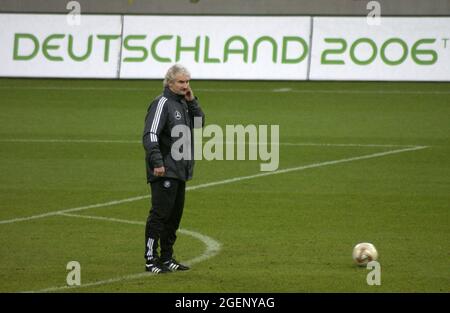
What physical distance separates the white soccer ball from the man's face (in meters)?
2.41

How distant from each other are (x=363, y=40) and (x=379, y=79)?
1.16 metres

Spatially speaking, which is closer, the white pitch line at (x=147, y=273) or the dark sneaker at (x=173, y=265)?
the white pitch line at (x=147, y=273)

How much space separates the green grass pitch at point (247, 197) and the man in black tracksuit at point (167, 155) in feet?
1.32

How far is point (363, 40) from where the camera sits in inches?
1177

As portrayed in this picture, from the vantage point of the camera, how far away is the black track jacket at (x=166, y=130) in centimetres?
1087

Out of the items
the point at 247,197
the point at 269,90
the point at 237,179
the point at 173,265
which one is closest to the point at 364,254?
the point at 173,265

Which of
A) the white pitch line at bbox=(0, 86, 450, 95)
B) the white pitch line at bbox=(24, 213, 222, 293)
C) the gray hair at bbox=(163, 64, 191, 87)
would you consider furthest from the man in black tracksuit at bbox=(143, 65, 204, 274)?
the white pitch line at bbox=(0, 86, 450, 95)

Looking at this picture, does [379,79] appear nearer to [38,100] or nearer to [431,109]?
[431,109]

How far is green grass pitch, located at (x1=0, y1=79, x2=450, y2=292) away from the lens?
36.7 feet

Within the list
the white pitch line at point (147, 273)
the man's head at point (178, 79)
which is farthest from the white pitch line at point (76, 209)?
the man's head at point (178, 79)

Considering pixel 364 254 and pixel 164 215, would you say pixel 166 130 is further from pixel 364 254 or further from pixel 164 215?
pixel 364 254

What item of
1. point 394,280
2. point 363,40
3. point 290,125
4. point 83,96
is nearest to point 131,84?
point 83,96

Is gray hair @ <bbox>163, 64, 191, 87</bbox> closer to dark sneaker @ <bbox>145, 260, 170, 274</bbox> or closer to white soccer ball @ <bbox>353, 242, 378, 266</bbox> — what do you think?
dark sneaker @ <bbox>145, 260, 170, 274</bbox>

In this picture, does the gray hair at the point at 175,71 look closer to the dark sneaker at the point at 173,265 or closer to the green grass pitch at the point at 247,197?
the dark sneaker at the point at 173,265
